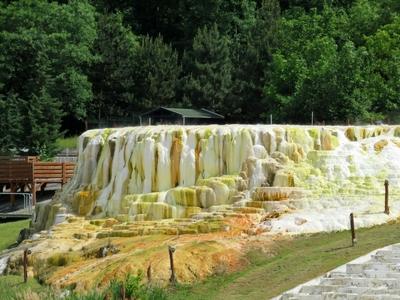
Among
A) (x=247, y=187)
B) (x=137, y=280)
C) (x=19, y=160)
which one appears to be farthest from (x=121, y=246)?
(x=19, y=160)

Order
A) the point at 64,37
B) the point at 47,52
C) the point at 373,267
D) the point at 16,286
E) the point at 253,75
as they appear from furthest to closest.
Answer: the point at 47,52, the point at 64,37, the point at 253,75, the point at 16,286, the point at 373,267

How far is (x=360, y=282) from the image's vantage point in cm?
2198

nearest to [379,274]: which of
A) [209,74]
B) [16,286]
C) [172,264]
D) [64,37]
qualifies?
[172,264]

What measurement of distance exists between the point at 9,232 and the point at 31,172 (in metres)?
9.35

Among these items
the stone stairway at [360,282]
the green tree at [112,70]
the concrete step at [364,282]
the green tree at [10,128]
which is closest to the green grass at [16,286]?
the stone stairway at [360,282]

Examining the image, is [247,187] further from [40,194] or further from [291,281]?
[40,194]

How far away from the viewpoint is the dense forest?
5359 cm

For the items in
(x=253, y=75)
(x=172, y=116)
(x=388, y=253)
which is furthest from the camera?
(x=253, y=75)

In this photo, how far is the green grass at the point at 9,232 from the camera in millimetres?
41281

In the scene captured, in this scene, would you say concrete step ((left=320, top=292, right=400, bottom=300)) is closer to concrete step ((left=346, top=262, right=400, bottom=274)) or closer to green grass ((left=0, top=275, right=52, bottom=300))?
concrete step ((left=346, top=262, right=400, bottom=274))

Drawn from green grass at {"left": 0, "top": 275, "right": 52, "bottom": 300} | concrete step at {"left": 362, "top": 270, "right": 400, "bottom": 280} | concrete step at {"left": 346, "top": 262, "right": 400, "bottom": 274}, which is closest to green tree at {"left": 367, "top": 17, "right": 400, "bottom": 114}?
green grass at {"left": 0, "top": 275, "right": 52, "bottom": 300}

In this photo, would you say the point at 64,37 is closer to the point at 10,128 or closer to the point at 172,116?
the point at 10,128

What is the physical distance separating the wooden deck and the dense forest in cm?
648

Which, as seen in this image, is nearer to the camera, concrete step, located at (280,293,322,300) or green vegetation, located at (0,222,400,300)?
concrete step, located at (280,293,322,300)
